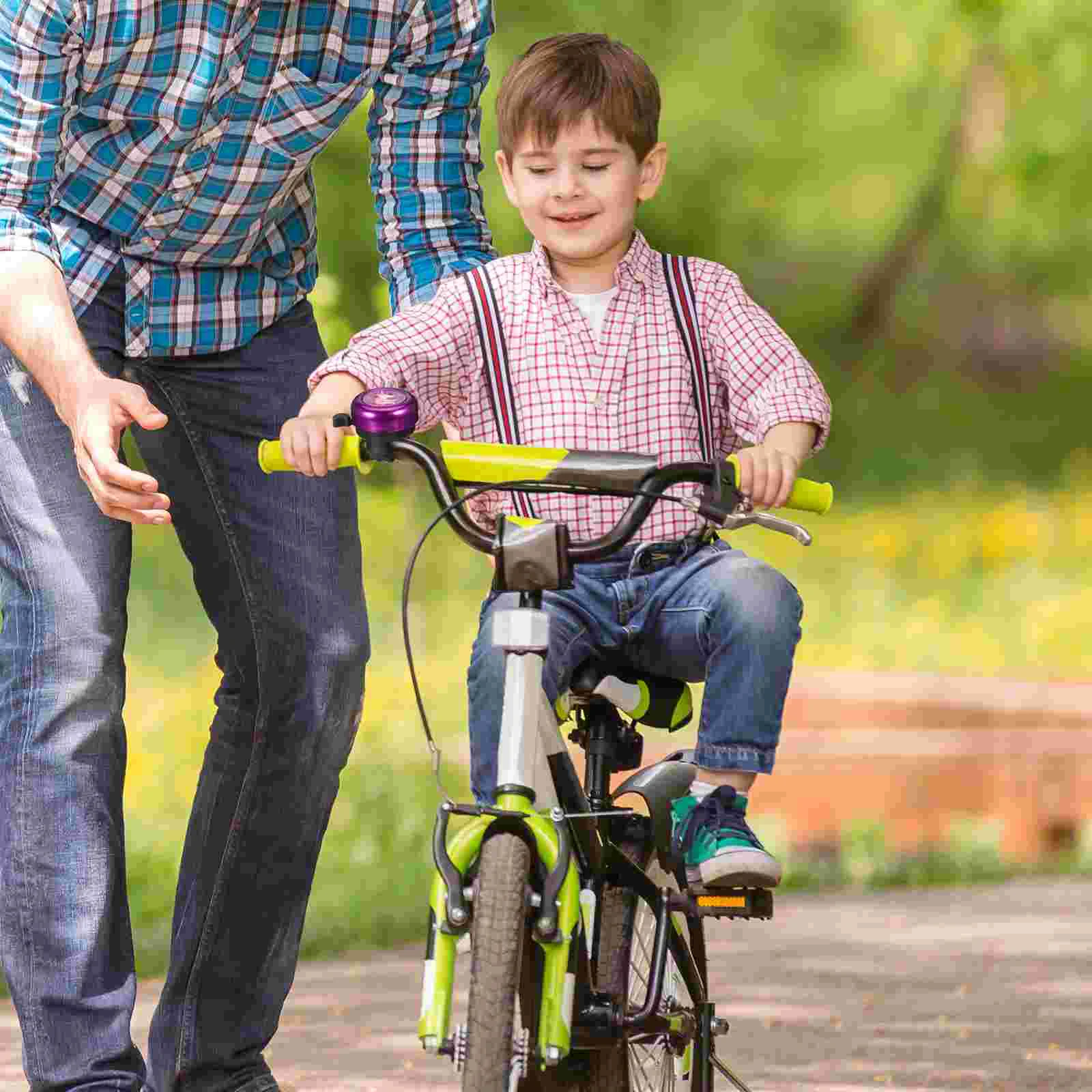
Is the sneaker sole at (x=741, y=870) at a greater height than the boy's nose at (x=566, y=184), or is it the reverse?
the boy's nose at (x=566, y=184)

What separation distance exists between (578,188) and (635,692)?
736 millimetres

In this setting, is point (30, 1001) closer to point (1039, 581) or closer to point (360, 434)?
point (360, 434)

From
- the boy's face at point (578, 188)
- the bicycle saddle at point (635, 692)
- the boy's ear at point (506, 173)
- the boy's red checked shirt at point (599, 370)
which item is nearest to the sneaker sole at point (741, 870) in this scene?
the bicycle saddle at point (635, 692)

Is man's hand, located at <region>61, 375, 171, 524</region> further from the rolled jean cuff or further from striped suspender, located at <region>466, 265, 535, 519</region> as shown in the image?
the rolled jean cuff

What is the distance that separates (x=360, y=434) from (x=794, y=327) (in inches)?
521

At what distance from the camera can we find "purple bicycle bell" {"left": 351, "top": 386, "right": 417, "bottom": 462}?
8.65ft

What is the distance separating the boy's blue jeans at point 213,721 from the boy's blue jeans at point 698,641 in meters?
0.60

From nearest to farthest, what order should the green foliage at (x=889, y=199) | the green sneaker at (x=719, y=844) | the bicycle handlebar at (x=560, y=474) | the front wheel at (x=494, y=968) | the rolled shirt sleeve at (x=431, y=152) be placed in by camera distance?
the front wheel at (x=494, y=968)
the bicycle handlebar at (x=560, y=474)
the green sneaker at (x=719, y=844)
the rolled shirt sleeve at (x=431, y=152)
the green foliage at (x=889, y=199)

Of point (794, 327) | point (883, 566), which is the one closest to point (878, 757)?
point (883, 566)

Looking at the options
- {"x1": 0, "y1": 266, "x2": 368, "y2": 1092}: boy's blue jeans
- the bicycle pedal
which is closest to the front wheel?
the bicycle pedal

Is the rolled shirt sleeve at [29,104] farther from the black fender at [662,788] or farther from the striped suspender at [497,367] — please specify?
the black fender at [662,788]

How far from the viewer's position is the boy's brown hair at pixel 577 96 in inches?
123

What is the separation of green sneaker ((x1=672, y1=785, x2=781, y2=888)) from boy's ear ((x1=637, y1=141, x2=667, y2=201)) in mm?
916

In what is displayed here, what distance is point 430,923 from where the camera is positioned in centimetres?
249
